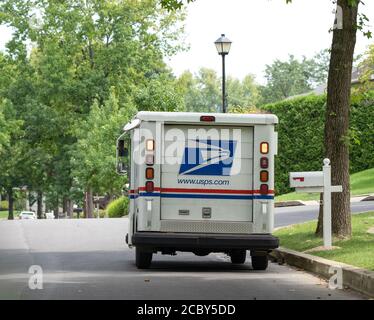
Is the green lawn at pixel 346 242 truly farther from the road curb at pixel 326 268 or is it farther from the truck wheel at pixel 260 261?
the truck wheel at pixel 260 261

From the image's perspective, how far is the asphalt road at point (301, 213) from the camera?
93.3ft

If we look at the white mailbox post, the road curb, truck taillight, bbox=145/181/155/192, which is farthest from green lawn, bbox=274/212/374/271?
truck taillight, bbox=145/181/155/192

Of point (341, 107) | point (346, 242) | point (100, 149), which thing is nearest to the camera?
point (346, 242)

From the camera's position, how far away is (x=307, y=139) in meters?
45.6

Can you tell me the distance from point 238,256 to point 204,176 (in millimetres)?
2529

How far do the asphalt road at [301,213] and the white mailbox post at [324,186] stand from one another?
840 centimetres

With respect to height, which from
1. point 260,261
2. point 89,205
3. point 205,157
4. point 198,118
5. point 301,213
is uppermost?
point 198,118

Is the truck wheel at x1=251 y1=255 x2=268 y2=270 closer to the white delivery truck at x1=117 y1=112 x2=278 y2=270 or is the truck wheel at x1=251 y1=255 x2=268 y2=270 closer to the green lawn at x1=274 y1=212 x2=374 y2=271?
the white delivery truck at x1=117 y1=112 x2=278 y2=270

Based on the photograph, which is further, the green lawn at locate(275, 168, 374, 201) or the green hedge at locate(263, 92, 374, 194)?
the green hedge at locate(263, 92, 374, 194)

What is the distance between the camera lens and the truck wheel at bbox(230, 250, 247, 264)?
1845 centimetres

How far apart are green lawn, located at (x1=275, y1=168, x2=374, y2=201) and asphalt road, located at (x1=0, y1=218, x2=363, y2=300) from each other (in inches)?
708

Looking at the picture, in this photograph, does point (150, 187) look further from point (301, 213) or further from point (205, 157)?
point (301, 213)

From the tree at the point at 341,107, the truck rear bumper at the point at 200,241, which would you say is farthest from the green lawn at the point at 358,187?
the truck rear bumper at the point at 200,241

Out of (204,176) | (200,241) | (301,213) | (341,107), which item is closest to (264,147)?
(204,176)
